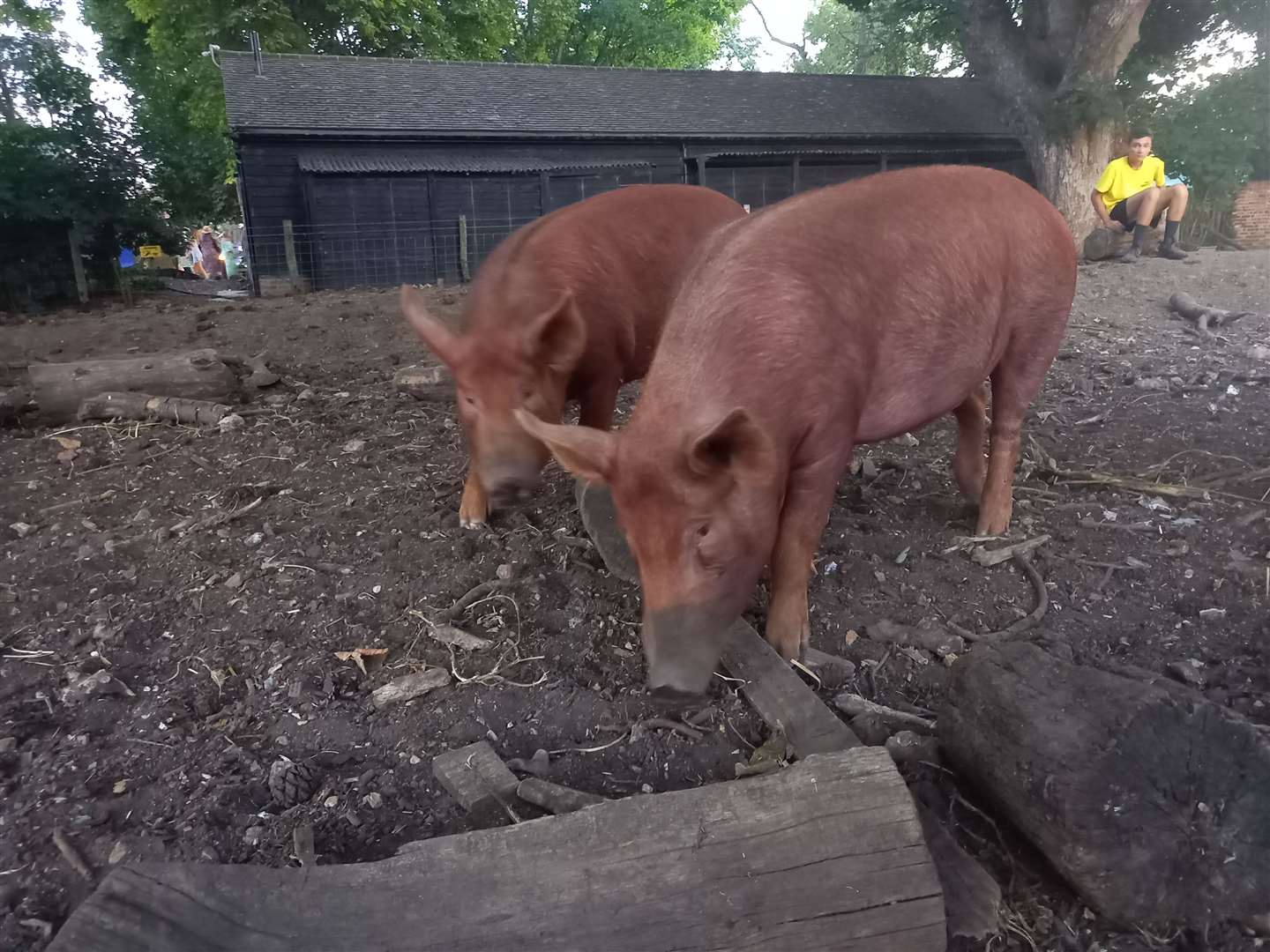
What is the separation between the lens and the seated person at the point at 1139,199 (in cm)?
1296

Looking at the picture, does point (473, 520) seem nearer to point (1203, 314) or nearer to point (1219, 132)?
point (1203, 314)

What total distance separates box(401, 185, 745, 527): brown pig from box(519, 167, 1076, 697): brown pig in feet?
2.60

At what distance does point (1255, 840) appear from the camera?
74.9 inches

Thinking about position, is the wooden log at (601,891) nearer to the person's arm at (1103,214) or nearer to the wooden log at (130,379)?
the wooden log at (130,379)

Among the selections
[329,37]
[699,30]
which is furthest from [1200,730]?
[699,30]

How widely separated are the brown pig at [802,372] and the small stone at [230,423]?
4.21m

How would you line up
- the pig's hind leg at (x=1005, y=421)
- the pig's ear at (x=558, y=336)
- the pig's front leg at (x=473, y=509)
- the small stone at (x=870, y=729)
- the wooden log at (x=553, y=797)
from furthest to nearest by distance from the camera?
the pig's front leg at (x=473, y=509)
the pig's hind leg at (x=1005, y=421)
the pig's ear at (x=558, y=336)
the small stone at (x=870, y=729)
the wooden log at (x=553, y=797)

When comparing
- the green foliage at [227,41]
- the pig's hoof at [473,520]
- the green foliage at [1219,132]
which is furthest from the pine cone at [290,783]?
the green foliage at [1219,132]

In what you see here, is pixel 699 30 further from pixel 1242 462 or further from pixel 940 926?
pixel 940 926

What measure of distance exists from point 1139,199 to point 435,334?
13225mm

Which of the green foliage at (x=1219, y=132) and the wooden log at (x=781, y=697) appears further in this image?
the green foliage at (x=1219, y=132)

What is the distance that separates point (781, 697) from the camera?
2951 millimetres

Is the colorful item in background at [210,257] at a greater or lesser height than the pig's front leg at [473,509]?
greater

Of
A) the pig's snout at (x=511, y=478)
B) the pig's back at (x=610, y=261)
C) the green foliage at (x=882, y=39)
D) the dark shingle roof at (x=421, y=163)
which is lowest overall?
the pig's snout at (x=511, y=478)
